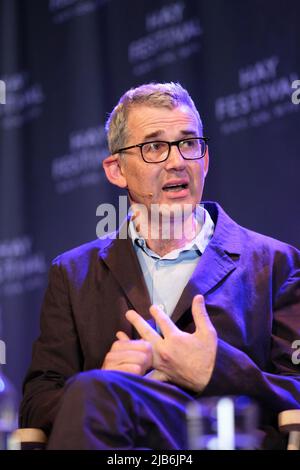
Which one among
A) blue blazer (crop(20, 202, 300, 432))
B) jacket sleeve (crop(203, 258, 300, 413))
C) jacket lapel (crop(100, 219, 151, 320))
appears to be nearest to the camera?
jacket sleeve (crop(203, 258, 300, 413))

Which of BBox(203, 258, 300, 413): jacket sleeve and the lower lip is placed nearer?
BBox(203, 258, 300, 413): jacket sleeve

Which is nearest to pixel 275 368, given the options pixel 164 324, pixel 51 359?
pixel 164 324

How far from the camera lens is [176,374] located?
2.22 m

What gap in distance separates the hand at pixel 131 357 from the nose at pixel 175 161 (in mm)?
654

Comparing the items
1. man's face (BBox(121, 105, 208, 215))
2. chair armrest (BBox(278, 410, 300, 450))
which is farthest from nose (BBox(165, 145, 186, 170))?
chair armrest (BBox(278, 410, 300, 450))

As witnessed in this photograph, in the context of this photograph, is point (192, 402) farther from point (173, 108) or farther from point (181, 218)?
point (173, 108)

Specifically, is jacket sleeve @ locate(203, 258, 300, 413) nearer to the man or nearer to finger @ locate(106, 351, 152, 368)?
the man

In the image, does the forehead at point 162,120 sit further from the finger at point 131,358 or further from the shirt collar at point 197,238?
the finger at point 131,358

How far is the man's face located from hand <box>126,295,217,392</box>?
0.52 meters

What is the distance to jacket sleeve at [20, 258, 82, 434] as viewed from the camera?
2.43 metres

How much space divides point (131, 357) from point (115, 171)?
2.91 ft

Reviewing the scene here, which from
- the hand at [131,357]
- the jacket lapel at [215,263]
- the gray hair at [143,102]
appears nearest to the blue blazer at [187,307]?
the jacket lapel at [215,263]

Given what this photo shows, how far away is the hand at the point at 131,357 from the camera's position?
2.21 m

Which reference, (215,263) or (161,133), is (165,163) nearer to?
(161,133)
